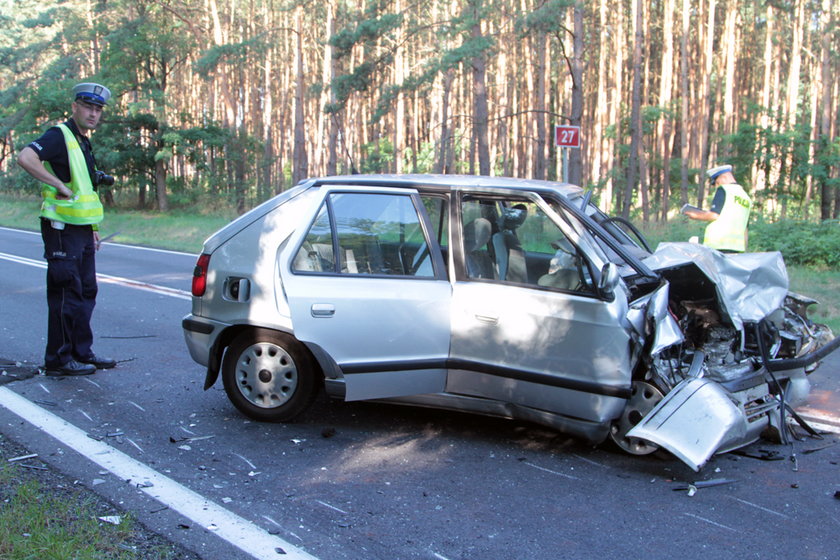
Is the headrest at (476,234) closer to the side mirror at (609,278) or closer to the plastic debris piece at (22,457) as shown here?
the side mirror at (609,278)

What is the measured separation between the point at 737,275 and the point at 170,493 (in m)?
3.71

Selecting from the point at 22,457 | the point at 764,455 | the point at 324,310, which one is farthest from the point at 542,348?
the point at 22,457

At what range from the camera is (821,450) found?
4.78 meters

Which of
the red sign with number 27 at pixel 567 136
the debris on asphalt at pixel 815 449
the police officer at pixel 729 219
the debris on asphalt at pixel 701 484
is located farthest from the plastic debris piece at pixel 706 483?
the red sign with number 27 at pixel 567 136

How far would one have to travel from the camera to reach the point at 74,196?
19.6 ft

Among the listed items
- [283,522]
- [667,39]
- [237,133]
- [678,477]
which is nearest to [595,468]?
[678,477]

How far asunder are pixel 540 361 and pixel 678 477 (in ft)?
3.24

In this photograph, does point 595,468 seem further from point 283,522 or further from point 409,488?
point 283,522

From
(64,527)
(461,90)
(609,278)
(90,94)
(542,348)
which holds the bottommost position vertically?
(64,527)

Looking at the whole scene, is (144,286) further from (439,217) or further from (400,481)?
(400,481)

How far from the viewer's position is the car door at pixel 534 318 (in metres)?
4.40

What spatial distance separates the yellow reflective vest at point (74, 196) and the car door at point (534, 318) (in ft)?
10.1

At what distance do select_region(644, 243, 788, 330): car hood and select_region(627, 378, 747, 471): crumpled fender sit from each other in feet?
2.22

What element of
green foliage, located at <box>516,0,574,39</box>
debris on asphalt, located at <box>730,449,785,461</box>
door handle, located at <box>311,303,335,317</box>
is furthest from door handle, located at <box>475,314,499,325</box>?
green foliage, located at <box>516,0,574,39</box>
